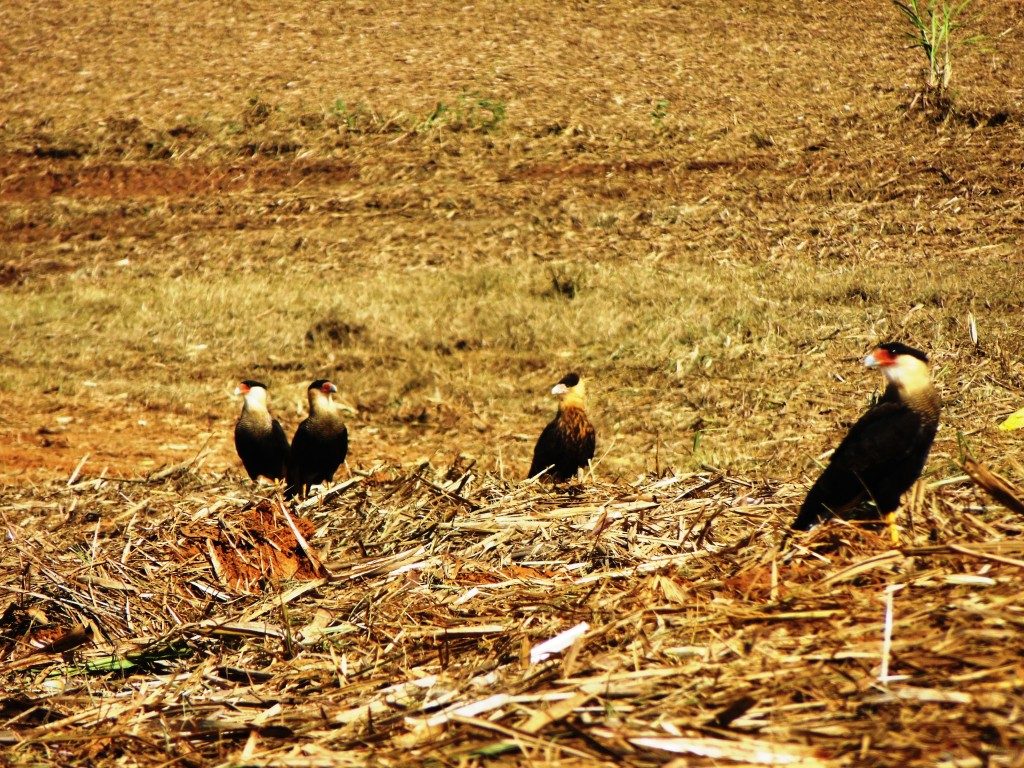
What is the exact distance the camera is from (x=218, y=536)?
4.57 meters

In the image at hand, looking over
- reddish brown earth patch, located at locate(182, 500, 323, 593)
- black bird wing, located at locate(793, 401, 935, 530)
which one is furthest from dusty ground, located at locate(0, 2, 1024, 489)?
reddish brown earth patch, located at locate(182, 500, 323, 593)

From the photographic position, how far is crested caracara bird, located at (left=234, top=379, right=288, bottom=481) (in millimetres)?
8859

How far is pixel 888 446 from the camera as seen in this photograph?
4.93m

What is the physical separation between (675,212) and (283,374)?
5735 millimetres

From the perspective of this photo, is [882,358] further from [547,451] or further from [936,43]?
[936,43]

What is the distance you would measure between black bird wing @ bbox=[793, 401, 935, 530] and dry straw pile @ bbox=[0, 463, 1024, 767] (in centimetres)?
26

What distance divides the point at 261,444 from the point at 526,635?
6.04 metres

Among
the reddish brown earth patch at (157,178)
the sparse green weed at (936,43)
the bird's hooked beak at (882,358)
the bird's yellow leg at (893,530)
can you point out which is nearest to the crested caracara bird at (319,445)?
the bird's hooked beak at (882,358)

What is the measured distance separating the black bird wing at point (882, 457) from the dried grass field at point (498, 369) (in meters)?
0.35

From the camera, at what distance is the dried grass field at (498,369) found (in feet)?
9.03

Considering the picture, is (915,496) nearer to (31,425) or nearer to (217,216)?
(31,425)

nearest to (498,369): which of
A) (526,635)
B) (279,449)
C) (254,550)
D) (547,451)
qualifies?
(279,449)

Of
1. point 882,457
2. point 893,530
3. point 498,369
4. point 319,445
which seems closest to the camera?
point 893,530

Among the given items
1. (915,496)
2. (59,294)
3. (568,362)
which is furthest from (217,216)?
(915,496)
